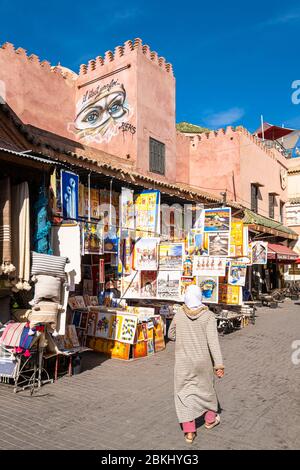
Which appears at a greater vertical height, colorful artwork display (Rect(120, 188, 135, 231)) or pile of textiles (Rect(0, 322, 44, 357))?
colorful artwork display (Rect(120, 188, 135, 231))

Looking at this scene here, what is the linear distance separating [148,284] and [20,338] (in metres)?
5.01

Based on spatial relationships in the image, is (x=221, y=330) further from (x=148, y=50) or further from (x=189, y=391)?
(x=148, y=50)

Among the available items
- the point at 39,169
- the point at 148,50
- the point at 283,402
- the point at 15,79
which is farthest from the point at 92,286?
the point at 148,50

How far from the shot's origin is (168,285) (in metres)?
10.5

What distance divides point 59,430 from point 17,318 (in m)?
2.90

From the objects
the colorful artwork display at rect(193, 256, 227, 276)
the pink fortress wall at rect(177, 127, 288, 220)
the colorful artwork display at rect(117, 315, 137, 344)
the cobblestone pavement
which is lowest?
the cobblestone pavement

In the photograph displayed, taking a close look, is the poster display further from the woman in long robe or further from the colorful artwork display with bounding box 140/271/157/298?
the woman in long robe

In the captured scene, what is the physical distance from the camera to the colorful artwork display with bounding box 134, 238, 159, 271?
10.4m

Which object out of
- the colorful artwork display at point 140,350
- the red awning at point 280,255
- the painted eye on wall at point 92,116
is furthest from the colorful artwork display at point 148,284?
the red awning at point 280,255

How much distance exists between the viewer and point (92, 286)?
10.7 m

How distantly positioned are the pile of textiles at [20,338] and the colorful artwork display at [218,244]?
5.52 m

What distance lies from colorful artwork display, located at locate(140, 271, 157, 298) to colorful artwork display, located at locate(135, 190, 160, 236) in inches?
45.6

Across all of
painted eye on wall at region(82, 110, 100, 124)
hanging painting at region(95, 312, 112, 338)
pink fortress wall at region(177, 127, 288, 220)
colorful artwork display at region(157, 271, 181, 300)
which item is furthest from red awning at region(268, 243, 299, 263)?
hanging painting at region(95, 312, 112, 338)

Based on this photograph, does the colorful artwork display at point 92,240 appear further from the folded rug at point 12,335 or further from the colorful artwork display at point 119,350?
the folded rug at point 12,335
